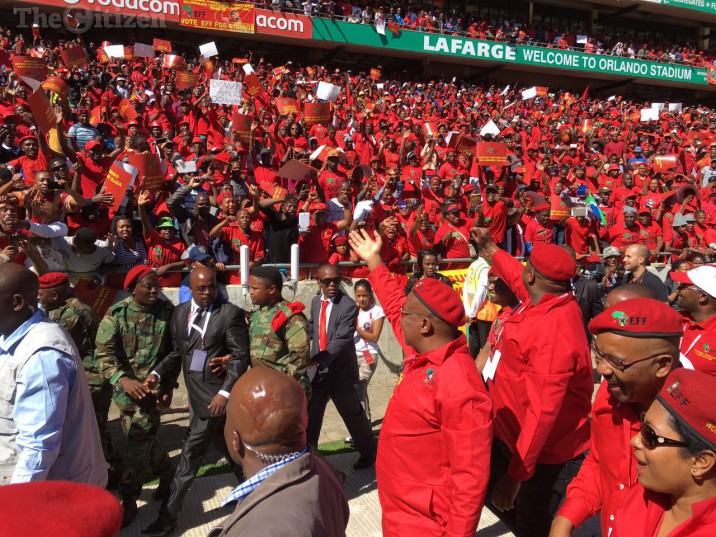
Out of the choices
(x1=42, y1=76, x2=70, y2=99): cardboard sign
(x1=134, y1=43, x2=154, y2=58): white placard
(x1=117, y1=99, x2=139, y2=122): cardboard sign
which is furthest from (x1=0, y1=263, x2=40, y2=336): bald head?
(x1=134, y1=43, x2=154, y2=58): white placard

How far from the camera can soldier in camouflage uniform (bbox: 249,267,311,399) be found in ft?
13.1

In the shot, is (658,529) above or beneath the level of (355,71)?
beneath

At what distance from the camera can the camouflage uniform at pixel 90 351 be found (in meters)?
4.03

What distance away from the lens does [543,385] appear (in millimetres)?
2652

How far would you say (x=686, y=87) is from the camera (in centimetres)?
3812

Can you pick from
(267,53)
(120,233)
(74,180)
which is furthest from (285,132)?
(267,53)

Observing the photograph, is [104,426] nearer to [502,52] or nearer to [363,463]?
[363,463]

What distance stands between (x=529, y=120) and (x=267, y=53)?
12654 millimetres

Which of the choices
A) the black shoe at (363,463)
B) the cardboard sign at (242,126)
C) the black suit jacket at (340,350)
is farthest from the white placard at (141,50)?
the black shoe at (363,463)

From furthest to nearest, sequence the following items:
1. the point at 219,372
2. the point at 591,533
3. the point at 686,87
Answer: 1. the point at 686,87
2. the point at 219,372
3. the point at 591,533

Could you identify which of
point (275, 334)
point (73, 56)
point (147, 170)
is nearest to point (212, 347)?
point (275, 334)

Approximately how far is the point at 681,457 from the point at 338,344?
3.28 metres

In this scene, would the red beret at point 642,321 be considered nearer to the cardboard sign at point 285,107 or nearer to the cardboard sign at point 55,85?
the cardboard sign at point 55,85

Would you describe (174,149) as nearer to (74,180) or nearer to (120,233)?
(74,180)
